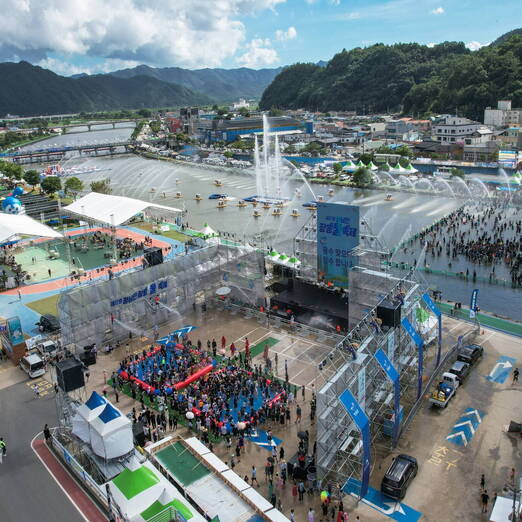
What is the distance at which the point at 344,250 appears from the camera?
101 ft

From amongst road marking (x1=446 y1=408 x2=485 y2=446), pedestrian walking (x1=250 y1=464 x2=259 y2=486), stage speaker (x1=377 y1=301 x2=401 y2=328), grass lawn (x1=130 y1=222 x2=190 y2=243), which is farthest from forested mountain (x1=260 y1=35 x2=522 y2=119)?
pedestrian walking (x1=250 y1=464 x2=259 y2=486)

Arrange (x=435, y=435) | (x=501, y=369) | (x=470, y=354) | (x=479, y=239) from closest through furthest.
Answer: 1. (x=435, y=435)
2. (x=501, y=369)
3. (x=470, y=354)
4. (x=479, y=239)

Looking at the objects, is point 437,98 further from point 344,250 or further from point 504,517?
point 504,517

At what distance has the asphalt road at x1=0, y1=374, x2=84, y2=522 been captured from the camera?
15500 mm

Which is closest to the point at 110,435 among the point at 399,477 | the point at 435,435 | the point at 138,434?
the point at 138,434

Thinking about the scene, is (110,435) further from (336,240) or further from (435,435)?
(336,240)

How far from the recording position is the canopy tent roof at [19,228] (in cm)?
4012

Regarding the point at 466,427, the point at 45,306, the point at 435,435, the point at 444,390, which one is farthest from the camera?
the point at 45,306

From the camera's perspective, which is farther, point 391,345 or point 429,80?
point 429,80

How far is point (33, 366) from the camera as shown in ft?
82.9

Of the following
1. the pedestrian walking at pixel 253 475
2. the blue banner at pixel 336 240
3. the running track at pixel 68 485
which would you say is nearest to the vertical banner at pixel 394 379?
the pedestrian walking at pixel 253 475

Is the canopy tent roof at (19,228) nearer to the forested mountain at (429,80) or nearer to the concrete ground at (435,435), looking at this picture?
the concrete ground at (435,435)

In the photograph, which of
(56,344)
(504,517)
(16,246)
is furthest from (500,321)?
(16,246)

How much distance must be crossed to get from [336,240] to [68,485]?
20457mm
